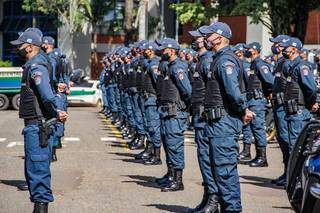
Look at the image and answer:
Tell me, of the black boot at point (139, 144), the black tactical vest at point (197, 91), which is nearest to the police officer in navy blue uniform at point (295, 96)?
the black tactical vest at point (197, 91)

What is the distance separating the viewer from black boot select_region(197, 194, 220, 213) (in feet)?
32.5

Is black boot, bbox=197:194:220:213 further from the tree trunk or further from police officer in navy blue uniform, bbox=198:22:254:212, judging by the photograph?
the tree trunk

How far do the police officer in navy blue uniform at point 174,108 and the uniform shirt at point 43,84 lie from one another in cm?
305

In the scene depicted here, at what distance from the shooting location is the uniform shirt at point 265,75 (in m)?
14.6

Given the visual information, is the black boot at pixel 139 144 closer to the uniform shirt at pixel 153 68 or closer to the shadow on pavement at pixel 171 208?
the uniform shirt at pixel 153 68

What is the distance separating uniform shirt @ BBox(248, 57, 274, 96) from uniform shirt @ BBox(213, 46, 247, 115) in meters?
5.73

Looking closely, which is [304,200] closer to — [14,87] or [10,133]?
[10,133]

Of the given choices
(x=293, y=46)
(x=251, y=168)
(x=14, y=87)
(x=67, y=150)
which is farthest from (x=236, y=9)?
(x=293, y=46)

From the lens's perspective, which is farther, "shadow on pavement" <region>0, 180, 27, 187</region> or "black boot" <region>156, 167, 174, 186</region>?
"shadow on pavement" <region>0, 180, 27, 187</region>

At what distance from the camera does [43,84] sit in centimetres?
938

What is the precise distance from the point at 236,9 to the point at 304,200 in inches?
901

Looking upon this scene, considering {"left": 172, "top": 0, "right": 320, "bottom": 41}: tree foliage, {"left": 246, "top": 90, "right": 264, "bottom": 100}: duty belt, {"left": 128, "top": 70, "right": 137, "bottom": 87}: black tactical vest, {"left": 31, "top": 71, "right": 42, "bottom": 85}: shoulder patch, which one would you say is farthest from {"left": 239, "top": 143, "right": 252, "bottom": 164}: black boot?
{"left": 172, "top": 0, "right": 320, "bottom": 41}: tree foliage

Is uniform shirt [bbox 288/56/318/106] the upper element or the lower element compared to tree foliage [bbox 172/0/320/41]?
lower

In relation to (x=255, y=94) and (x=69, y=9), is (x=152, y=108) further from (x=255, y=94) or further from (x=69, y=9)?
(x=69, y=9)
